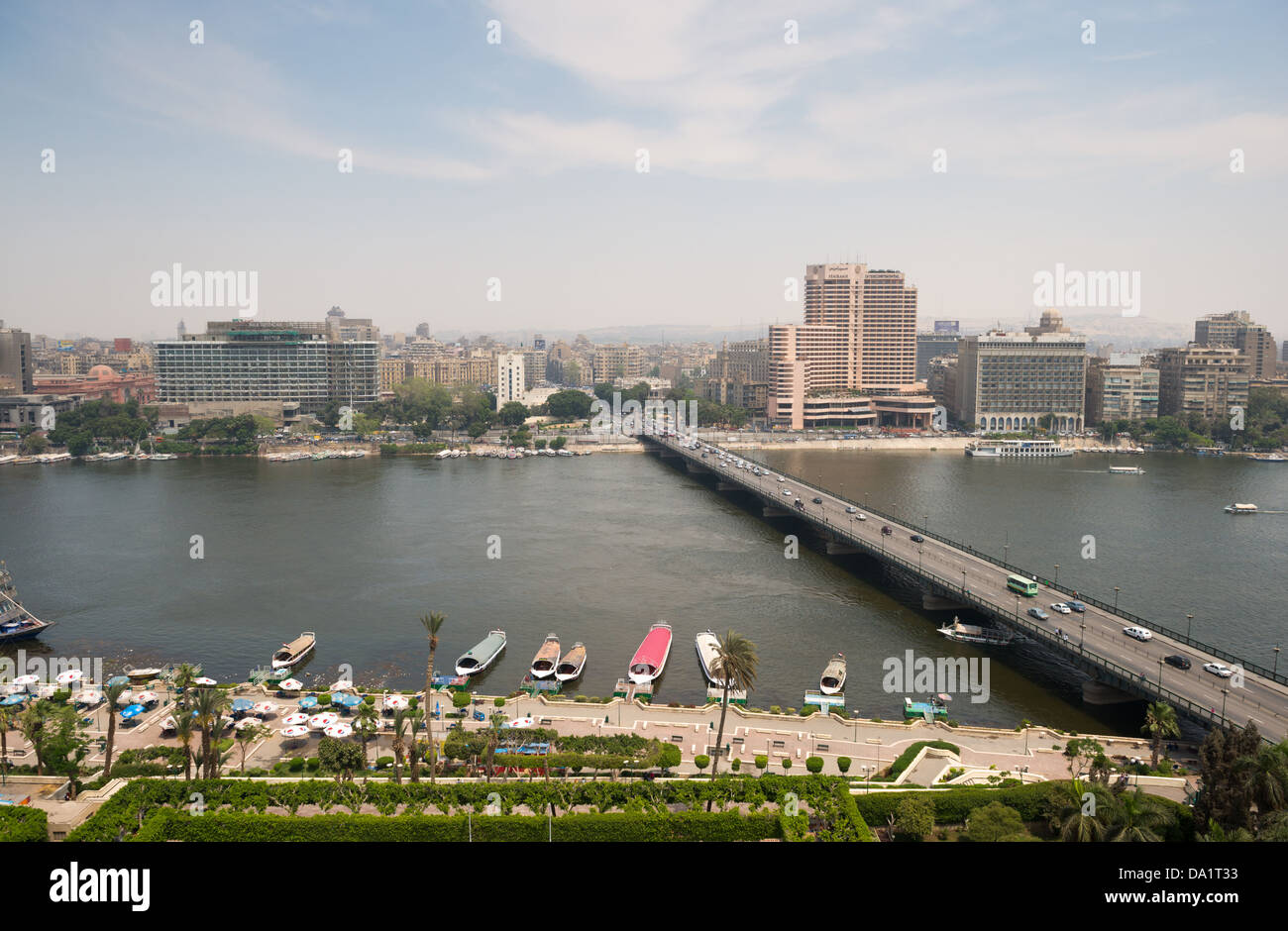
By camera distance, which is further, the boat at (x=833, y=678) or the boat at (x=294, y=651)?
the boat at (x=294, y=651)

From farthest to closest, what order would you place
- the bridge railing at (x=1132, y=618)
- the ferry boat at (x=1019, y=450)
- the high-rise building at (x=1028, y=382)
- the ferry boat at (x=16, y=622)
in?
the high-rise building at (x=1028, y=382), the ferry boat at (x=1019, y=450), the ferry boat at (x=16, y=622), the bridge railing at (x=1132, y=618)

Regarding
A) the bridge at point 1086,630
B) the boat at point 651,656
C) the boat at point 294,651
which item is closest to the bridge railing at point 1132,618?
the bridge at point 1086,630

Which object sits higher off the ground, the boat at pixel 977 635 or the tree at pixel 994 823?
the tree at pixel 994 823

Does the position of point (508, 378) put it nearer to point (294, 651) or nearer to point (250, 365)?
point (250, 365)

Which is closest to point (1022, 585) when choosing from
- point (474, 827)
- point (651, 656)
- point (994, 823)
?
point (651, 656)

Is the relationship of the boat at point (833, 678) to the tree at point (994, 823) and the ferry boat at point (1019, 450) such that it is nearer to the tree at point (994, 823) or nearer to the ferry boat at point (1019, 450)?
the tree at point (994, 823)

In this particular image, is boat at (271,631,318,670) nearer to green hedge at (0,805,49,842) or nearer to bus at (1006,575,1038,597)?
green hedge at (0,805,49,842)
